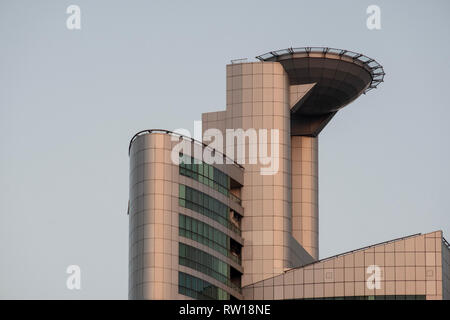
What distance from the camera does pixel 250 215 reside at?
618ft

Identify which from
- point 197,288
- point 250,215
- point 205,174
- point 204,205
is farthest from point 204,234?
point 250,215

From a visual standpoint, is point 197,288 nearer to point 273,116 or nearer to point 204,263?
point 204,263

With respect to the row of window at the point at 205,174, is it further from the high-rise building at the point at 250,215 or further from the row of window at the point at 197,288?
the row of window at the point at 197,288

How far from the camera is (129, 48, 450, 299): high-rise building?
17012cm

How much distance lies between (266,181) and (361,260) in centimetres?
1813

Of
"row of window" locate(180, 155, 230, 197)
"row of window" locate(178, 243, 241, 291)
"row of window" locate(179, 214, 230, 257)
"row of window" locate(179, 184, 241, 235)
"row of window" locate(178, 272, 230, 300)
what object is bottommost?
"row of window" locate(178, 272, 230, 300)

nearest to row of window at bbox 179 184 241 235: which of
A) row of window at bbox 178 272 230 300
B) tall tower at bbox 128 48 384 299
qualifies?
tall tower at bbox 128 48 384 299

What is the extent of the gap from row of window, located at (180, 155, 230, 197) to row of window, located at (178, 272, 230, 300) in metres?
12.0

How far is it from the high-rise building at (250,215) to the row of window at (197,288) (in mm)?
159

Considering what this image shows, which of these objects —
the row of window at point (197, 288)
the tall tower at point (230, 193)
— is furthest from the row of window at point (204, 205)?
the row of window at point (197, 288)

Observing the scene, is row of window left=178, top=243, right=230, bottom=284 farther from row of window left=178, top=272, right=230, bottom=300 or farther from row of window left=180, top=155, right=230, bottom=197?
row of window left=180, top=155, right=230, bottom=197

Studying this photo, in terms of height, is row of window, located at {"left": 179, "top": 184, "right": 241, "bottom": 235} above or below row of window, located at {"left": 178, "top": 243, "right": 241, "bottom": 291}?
above

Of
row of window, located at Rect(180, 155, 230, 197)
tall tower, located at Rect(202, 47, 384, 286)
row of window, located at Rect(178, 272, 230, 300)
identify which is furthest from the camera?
tall tower, located at Rect(202, 47, 384, 286)
